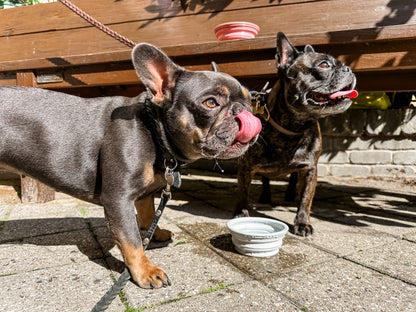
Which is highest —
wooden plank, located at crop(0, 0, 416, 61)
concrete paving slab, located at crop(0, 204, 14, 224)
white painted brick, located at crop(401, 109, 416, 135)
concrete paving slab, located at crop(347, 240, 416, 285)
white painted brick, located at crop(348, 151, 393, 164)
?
A: wooden plank, located at crop(0, 0, 416, 61)

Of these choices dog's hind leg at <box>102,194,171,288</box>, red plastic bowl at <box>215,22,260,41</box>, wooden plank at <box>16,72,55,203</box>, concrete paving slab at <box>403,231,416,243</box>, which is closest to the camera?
dog's hind leg at <box>102,194,171,288</box>

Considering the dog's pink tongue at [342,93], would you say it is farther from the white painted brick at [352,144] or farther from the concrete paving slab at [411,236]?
the white painted brick at [352,144]

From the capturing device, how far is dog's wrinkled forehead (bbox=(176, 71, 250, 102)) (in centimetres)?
205

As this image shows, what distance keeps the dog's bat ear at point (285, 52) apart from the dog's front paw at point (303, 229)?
Answer: 5.17 ft

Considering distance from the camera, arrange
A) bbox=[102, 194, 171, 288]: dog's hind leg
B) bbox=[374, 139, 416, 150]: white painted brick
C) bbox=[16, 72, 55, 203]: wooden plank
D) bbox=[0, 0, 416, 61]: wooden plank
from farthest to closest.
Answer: bbox=[374, 139, 416, 150]: white painted brick → bbox=[0, 0, 416, 61]: wooden plank → bbox=[16, 72, 55, 203]: wooden plank → bbox=[102, 194, 171, 288]: dog's hind leg

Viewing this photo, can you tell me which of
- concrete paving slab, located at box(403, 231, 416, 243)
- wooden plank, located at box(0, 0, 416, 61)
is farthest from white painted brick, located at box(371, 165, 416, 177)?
concrete paving slab, located at box(403, 231, 416, 243)

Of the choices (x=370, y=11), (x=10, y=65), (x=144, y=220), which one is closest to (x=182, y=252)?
(x=144, y=220)

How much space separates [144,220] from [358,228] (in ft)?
6.83

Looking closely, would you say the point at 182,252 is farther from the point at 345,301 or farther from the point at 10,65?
the point at 10,65

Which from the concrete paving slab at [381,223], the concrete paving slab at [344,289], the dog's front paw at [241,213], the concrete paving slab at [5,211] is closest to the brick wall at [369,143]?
the concrete paving slab at [381,223]

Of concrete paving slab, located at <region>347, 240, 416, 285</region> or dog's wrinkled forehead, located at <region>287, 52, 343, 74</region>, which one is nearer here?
concrete paving slab, located at <region>347, 240, 416, 285</region>

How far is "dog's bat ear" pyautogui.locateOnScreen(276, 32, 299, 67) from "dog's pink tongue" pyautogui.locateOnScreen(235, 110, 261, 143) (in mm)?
1307

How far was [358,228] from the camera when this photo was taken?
3123 mm

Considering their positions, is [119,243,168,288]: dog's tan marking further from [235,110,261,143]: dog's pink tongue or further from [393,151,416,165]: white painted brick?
[393,151,416,165]: white painted brick
